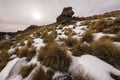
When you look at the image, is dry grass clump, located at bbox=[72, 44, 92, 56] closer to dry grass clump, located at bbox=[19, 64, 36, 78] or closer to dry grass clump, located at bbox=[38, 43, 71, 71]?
dry grass clump, located at bbox=[38, 43, 71, 71]

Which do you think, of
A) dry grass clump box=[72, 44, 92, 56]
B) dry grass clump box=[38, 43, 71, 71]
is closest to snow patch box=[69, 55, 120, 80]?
dry grass clump box=[38, 43, 71, 71]

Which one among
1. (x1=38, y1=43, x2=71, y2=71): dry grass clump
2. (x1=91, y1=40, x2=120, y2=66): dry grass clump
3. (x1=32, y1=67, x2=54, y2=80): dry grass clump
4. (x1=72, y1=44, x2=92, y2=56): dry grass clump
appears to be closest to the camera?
(x1=32, y1=67, x2=54, y2=80): dry grass clump

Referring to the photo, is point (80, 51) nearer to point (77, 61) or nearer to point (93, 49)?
point (93, 49)

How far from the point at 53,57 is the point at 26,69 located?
1.01 m

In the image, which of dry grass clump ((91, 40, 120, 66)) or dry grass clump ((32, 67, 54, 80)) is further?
dry grass clump ((91, 40, 120, 66))

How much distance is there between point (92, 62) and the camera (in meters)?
4.19

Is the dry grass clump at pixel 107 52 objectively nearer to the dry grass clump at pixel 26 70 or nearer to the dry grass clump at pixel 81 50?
the dry grass clump at pixel 81 50

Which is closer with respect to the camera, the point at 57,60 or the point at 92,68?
the point at 92,68

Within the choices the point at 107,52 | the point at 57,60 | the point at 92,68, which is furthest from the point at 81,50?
the point at 92,68

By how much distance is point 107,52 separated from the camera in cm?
464

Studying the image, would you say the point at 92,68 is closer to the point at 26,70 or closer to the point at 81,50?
the point at 81,50

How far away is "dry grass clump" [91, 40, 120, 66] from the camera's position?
445 centimetres

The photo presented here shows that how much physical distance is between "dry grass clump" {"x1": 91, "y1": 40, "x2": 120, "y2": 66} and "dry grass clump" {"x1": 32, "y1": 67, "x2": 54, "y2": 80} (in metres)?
1.60

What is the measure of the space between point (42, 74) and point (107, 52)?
2.11 metres
